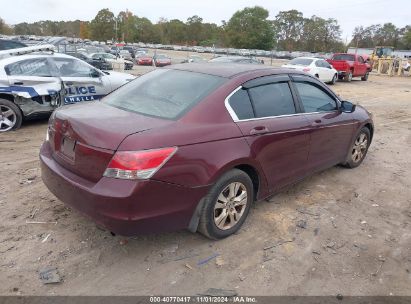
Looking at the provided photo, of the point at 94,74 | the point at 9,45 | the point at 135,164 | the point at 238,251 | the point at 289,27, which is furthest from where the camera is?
the point at 289,27

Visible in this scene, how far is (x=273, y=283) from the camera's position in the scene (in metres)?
3.08

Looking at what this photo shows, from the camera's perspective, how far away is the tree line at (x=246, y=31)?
312ft

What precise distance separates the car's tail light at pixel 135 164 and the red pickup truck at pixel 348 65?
22067mm

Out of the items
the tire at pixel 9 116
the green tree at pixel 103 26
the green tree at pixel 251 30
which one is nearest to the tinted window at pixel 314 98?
the tire at pixel 9 116

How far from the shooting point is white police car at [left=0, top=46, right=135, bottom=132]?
24.1 ft

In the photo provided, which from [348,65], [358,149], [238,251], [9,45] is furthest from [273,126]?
[348,65]

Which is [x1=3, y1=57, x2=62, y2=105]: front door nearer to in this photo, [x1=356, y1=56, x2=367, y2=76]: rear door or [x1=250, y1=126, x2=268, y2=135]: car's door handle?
[x1=250, y1=126, x2=268, y2=135]: car's door handle

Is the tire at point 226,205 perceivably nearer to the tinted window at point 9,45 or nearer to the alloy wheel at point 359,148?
the alloy wheel at point 359,148

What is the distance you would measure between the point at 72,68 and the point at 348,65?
61.4 feet

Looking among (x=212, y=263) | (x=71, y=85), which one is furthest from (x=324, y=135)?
(x=71, y=85)

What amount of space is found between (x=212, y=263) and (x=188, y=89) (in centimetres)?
163

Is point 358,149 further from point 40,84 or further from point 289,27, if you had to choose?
point 289,27

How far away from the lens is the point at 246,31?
96.5 m

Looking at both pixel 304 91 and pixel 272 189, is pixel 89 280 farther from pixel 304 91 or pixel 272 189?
pixel 304 91
